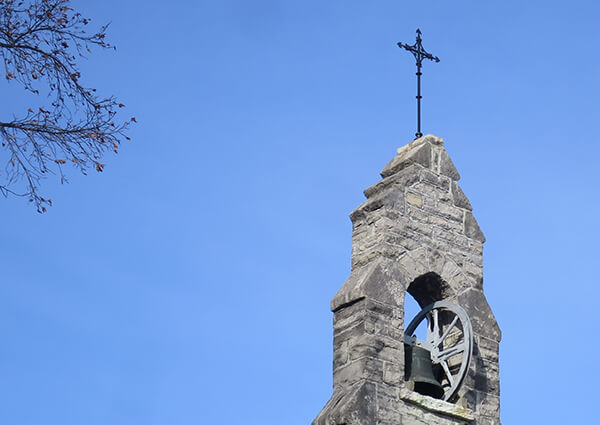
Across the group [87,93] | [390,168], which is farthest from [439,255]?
[87,93]

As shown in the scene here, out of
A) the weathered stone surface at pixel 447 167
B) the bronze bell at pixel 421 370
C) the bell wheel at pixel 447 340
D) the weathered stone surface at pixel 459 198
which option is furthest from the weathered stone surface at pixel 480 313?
the weathered stone surface at pixel 447 167

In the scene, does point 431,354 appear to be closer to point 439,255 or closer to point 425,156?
point 439,255

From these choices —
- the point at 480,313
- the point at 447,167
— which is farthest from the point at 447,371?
the point at 447,167

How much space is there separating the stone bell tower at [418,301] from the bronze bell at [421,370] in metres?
0.02

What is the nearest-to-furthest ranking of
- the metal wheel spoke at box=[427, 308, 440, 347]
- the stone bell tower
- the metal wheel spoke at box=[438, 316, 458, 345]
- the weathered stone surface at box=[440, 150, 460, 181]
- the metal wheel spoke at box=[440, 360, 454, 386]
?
the stone bell tower → the metal wheel spoke at box=[440, 360, 454, 386] → the metal wheel spoke at box=[438, 316, 458, 345] → the metal wheel spoke at box=[427, 308, 440, 347] → the weathered stone surface at box=[440, 150, 460, 181]

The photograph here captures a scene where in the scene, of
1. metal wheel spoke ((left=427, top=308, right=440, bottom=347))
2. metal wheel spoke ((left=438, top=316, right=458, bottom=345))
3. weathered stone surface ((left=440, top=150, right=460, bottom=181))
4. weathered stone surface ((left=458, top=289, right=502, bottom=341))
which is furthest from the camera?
weathered stone surface ((left=440, top=150, right=460, bottom=181))

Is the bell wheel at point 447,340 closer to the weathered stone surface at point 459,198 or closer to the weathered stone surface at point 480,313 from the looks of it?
the weathered stone surface at point 480,313

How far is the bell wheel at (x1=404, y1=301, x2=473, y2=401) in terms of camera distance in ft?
34.5

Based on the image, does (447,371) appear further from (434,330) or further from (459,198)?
(459,198)

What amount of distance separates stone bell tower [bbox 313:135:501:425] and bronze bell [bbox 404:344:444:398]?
0.02 meters

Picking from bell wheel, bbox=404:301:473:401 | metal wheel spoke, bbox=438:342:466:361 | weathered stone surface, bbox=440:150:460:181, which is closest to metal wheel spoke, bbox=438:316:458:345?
bell wheel, bbox=404:301:473:401

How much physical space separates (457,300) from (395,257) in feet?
2.79

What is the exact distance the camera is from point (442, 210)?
1167cm

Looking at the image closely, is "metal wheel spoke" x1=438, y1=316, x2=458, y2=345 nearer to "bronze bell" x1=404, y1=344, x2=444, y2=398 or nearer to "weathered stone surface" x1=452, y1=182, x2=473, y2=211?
"bronze bell" x1=404, y1=344, x2=444, y2=398
